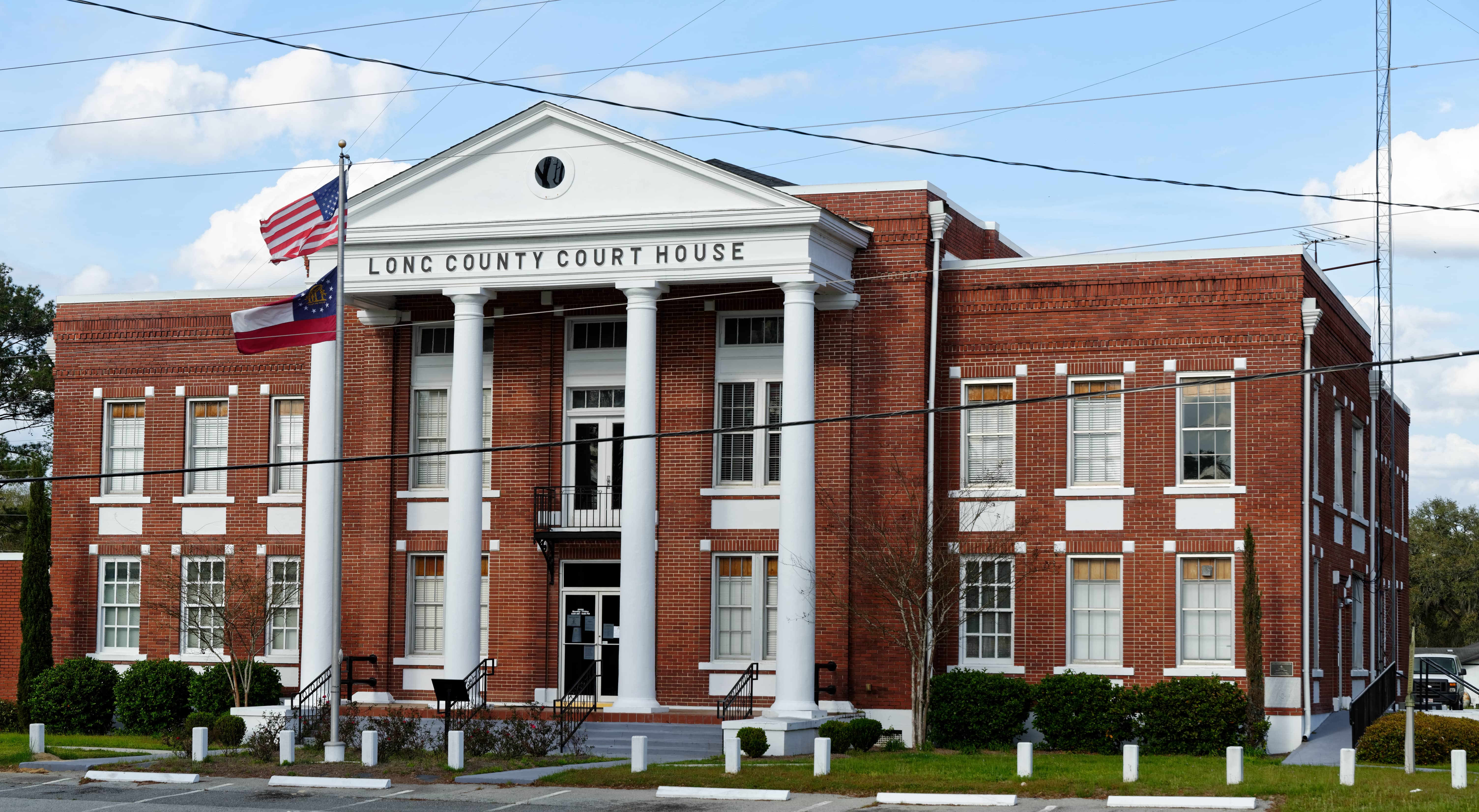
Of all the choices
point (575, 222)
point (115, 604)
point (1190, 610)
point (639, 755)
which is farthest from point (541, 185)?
point (1190, 610)

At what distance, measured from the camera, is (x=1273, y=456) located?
30578mm

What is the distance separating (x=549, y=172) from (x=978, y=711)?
1280 centimetres

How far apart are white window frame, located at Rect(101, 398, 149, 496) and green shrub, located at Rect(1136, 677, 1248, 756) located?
72.8ft

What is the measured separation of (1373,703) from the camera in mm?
32125

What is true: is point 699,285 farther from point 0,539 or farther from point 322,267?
point 0,539

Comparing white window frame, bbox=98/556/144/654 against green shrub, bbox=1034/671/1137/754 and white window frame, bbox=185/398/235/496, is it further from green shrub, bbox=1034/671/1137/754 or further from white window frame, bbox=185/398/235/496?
green shrub, bbox=1034/671/1137/754

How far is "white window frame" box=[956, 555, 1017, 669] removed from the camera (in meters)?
31.7

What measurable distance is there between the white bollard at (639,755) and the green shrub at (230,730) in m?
9.81

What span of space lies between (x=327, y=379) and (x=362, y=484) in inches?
99.8

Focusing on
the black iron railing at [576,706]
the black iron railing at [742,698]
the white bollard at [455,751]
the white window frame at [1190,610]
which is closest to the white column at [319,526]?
the black iron railing at [576,706]

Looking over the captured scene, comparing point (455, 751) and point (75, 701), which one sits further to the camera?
point (75, 701)

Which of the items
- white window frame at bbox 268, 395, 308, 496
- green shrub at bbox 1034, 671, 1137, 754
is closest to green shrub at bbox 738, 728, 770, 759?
green shrub at bbox 1034, 671, 1137, 754

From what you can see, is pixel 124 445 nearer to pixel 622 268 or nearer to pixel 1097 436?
pixel 622 268

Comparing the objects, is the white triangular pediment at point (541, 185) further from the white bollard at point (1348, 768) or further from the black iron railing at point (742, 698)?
the white bollard at point (1348, 768)
